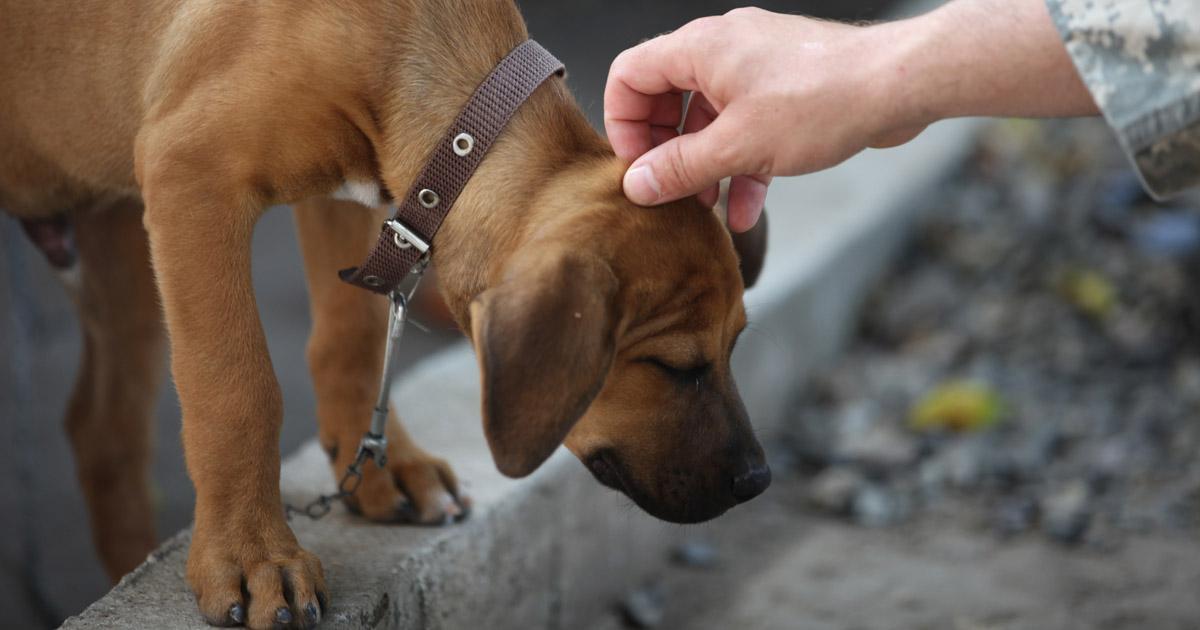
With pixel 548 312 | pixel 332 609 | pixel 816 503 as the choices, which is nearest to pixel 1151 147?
pixel 548 312

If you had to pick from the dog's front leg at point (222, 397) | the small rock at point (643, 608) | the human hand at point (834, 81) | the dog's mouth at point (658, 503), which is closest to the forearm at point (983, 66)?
the human hand at point (834, 81)

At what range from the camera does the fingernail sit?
2.66m

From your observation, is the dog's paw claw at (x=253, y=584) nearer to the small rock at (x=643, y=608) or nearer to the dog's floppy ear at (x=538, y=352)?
the dog's floppy ear at (x=538, y=352)

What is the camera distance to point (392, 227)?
281cm

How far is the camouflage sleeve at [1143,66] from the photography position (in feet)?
7.46

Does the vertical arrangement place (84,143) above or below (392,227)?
below

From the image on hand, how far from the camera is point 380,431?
3.15 m

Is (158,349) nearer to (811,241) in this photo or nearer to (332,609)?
(332,609)

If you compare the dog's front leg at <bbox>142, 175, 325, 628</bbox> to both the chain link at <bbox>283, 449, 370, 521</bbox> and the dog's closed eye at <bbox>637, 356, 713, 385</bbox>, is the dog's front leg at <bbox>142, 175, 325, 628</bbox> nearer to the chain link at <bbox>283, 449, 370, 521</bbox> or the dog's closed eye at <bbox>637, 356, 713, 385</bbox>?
the chain link at <bbox>283, 449, 370, 521</bbox>

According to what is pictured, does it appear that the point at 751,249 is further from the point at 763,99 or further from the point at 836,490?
the point at 836,490

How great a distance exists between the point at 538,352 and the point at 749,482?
73 cm

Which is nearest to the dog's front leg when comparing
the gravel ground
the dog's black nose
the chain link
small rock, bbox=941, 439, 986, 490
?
the chain link

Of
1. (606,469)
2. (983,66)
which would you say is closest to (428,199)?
(606,469)

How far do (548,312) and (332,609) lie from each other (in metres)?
0.94
